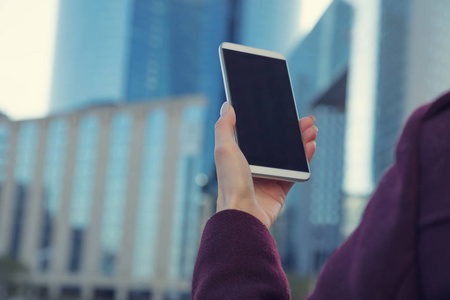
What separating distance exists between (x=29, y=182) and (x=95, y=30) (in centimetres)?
1838

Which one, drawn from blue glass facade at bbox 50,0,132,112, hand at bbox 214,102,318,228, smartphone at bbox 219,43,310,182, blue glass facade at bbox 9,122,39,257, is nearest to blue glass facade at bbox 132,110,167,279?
blue glass facade at bbox 9,122,39,257

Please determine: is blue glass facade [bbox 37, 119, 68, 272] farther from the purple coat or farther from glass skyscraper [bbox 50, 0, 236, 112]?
the purple coat

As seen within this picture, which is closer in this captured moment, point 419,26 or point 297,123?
point 297,123

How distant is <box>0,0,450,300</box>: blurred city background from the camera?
26.7ft

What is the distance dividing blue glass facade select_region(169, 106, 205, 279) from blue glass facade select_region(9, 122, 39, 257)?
1221 cm

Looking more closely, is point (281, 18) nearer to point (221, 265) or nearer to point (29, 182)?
point (221, 265)

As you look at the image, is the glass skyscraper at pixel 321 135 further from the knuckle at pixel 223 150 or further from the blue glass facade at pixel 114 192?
the blue glass facade at pixel 114 192

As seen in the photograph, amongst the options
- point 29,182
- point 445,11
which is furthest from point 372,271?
point 29,182

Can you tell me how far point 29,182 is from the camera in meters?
42.8

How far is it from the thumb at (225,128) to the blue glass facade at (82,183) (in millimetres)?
40704

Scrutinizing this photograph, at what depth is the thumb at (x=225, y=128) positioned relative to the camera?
91 centimetres

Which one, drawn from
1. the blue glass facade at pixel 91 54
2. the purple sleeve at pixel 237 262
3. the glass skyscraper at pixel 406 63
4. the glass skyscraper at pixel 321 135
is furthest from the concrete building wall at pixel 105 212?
the purple sleeve at pixel 237 262

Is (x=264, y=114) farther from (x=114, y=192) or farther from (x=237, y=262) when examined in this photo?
(x=114, y=192)

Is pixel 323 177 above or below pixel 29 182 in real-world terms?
above
